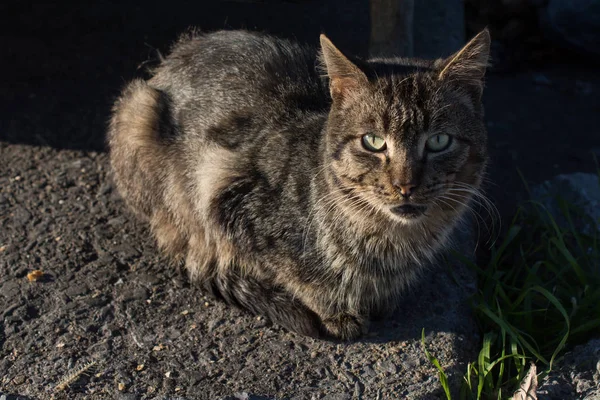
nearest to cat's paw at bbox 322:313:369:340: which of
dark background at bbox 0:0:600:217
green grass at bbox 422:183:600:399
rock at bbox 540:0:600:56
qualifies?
green grass at bbox 422:183:600:399

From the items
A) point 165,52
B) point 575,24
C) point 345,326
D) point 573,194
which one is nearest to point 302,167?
point 345,326

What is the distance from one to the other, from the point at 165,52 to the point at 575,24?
2.99 m

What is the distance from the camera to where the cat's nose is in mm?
2746

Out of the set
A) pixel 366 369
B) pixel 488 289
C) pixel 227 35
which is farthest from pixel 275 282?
pixel 227 35

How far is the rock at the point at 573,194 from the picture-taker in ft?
13.0

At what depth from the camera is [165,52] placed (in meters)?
5.00

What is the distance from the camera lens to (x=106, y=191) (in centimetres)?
404

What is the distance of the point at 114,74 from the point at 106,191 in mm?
1100

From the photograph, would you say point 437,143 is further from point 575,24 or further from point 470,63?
point 575,24

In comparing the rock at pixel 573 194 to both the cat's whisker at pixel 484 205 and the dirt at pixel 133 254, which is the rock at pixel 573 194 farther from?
the cat's whisker at pixel 484 205

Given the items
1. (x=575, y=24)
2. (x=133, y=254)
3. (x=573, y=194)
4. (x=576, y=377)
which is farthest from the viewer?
(x=575, y=24)

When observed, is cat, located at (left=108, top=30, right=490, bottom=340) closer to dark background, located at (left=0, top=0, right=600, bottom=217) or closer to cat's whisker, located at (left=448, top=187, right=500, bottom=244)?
cat's whisker, located at (left=448, top=187, right=500, bottom=244)

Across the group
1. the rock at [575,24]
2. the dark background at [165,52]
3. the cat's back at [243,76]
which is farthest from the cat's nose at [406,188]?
the rock at [575,24]

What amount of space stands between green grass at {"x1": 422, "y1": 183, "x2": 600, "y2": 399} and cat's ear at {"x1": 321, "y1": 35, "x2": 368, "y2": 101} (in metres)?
1.10
